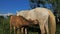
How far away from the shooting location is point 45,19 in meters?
3.63

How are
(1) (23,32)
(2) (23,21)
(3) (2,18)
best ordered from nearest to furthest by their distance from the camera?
1. (2) (23,21)
2. (1) (23,32)
3. (3) (2,18)

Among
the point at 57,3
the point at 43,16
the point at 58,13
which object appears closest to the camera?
the point at 43,16

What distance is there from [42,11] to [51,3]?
13.0 feet

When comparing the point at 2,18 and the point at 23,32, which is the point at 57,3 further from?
the point at 23,32

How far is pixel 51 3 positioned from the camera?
24.8 feet

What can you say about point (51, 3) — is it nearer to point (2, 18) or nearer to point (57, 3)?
point (57, 3)

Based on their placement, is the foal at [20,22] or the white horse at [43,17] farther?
the foal at [20,22]

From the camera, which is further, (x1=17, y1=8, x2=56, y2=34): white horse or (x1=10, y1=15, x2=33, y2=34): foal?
(x1=10, y1=15, x2=33, y2=34): foal

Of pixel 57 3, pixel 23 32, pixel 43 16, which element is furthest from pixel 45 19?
pixel 57 3

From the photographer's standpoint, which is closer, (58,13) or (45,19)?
(45,19)

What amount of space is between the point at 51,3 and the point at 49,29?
393cm

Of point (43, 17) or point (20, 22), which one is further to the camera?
point (20, 22)

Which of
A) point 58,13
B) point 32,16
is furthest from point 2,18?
point 32,16

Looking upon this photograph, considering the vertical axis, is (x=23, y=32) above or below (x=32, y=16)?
below
